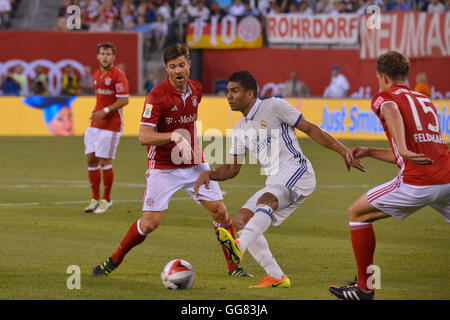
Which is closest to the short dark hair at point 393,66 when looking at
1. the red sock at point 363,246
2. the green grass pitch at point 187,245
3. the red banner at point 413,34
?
the red sock at point 363,246

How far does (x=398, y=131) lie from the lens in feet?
22.7

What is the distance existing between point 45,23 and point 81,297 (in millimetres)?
27994

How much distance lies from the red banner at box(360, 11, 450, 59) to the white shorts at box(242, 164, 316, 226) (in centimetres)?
1980

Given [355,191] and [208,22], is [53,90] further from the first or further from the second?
[355,191]

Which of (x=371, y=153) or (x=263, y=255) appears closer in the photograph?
(x=371, y=153)

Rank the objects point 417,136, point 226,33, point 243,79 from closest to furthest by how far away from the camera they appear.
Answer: point 417,136
point 243,79
point 226,33

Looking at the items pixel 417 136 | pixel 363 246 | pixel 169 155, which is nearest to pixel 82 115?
pixel 169 155

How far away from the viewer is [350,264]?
30.7 feet

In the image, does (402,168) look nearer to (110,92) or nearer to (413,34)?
(110,92)

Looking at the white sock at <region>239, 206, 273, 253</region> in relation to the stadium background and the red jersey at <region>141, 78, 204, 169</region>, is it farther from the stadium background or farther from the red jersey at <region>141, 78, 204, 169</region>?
the stadium background

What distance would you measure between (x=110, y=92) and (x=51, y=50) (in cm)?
1841

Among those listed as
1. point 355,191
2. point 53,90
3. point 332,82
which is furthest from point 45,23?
point 355,191

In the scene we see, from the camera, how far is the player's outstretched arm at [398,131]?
6.83 meters

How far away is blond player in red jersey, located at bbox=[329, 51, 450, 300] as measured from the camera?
7109 millimetres
